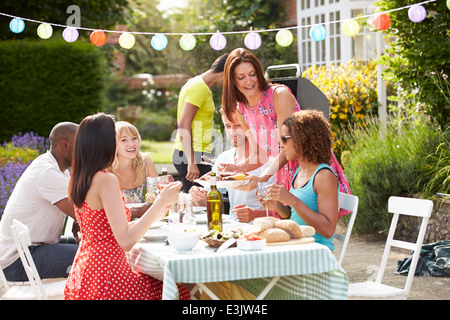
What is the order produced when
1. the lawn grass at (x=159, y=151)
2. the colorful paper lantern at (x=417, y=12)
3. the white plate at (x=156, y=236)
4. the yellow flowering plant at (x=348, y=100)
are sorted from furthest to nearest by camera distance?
the lawn grass at (x=159, y=151)
the yellow flowering plant at (x=348, y=100)
the colorful paper lantern at (x=417, y=12)
the white plate at (x=156, y=236)

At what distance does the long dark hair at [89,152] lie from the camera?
2.97 m

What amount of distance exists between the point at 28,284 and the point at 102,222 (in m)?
1.01

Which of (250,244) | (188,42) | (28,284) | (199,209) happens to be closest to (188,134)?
(188,42)

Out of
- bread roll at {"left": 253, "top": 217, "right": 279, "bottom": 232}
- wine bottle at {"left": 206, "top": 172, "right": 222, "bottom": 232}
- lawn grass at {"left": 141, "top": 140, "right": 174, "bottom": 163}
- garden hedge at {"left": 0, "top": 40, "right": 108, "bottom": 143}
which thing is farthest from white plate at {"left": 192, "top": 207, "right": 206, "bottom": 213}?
lawn grass at {"left": 141, "top": 140, "right": 174, "bottom": 163}

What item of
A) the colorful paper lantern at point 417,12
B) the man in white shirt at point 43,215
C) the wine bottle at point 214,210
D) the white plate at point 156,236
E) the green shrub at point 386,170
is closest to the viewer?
the white plate at point 156,236

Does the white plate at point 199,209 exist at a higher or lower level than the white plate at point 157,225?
higher

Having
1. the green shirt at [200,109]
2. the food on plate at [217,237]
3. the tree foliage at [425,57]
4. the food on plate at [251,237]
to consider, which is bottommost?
the food on plate at [217,237]

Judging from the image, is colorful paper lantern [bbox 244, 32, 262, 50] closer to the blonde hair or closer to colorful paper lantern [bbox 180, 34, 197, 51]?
colorful paper lantern [bbox 180, 34, 197, 51]

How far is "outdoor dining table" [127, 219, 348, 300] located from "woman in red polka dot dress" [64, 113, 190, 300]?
0.11 m

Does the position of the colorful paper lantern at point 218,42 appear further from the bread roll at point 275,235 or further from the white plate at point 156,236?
the bread roll at point 275,235

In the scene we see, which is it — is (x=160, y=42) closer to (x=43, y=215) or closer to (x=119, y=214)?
(x=43, y=215)

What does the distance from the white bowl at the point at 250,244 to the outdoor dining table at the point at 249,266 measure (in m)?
0.02

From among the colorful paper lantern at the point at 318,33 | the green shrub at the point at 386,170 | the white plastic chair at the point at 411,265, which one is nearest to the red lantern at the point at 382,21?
the colorful paper lantern at the point at 318,33

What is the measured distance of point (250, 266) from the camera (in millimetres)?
2686
